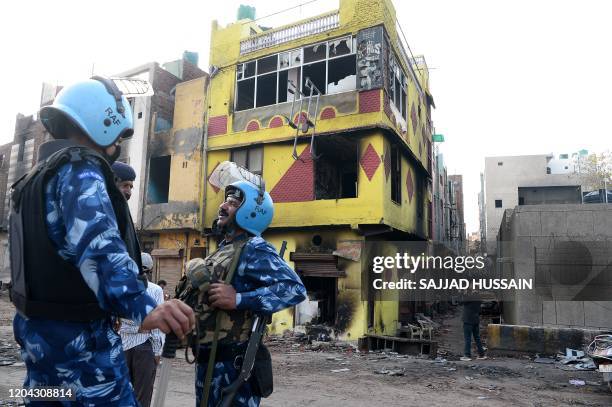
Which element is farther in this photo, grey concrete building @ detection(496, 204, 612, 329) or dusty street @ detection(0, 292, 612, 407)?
grey concrete building @ detection(496, 204, 612, 329)

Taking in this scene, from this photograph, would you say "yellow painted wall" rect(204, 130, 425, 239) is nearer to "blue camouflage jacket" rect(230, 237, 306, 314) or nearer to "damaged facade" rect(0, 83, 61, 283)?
"blue camouflage jacket" rect(230, 237, 306, 314)

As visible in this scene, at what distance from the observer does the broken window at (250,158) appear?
14727 millimetres

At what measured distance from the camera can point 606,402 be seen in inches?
238

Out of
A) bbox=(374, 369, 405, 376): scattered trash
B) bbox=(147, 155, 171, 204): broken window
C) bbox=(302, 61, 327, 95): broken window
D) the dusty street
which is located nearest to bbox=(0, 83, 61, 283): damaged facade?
bbox=(147, 155, 171, 204): broken window

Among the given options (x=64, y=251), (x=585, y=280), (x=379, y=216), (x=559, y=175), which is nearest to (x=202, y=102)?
(x=379, y=216)

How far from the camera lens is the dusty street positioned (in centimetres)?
602

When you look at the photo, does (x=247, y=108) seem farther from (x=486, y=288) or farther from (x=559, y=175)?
(x=559, y=175)

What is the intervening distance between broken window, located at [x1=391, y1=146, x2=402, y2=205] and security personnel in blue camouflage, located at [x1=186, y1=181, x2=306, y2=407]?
40.5 ft

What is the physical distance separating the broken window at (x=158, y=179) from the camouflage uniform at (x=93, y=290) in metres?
16.6

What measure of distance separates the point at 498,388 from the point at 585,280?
4.50 m

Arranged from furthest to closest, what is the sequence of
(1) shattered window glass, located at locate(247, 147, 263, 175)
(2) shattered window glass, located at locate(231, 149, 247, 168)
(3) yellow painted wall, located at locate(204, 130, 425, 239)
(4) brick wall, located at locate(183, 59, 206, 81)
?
(4) brick wall, located at locate(183, 59, 206, 81)
(2) shattered window glass, located at locate(231, 149, 247, 168)
(1) shattered window glass, located at locate(247, 147, 263, 175)
(3) yellow painted wall, located at locate(204, 130, 425, 239)

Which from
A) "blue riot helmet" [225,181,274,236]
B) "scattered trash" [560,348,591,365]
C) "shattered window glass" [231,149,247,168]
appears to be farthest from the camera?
"shattered window glass" [231,149,247,168]

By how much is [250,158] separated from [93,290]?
45.0 feet

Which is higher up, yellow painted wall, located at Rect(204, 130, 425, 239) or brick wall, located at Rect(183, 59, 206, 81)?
brick wall, located at Rect(183, 59, 206, 81)
